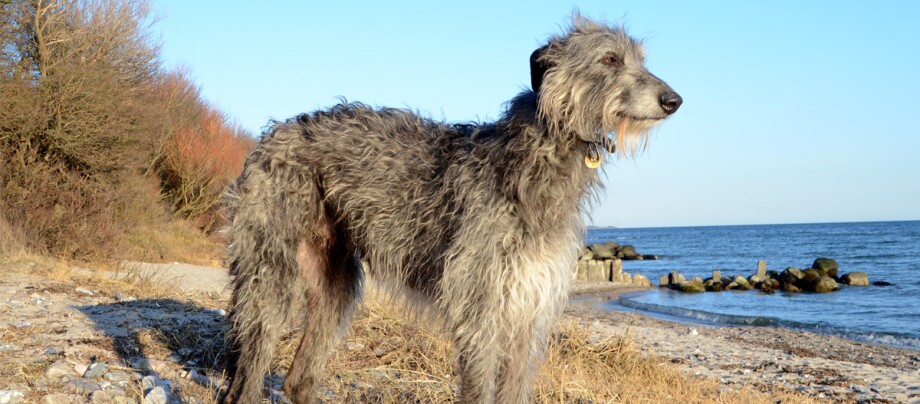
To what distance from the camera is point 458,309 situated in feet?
14.2

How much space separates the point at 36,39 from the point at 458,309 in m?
15.4

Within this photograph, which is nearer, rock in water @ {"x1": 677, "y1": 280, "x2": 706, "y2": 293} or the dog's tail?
the dog's tail

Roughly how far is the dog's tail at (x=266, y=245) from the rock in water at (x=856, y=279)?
33573 mm

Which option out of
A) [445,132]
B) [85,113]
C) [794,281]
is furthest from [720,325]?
[445,132]

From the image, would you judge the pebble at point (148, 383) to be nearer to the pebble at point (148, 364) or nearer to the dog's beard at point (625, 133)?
the pebble at point (148, 364)

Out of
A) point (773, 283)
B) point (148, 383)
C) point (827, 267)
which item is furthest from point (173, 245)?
point (827, 267)

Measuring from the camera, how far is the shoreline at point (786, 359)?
9954mm

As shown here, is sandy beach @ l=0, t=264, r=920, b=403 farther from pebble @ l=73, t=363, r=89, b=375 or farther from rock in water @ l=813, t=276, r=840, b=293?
rock in water @ l=813, t=276, r=840, b=293

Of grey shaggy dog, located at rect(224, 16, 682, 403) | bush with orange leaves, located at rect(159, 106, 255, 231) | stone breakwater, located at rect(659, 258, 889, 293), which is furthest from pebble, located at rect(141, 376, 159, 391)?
stone breakwater, located at rect(659, 258, 889, 293)

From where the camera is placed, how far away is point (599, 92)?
4.11 m

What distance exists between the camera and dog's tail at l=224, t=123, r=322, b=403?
4.91 meters

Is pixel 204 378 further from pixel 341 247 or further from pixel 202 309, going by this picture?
pixel 202 309

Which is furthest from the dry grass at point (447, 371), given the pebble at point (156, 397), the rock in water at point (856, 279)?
the rock in water at point (856, 279)

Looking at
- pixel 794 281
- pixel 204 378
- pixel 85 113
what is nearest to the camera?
pixel 204 378
